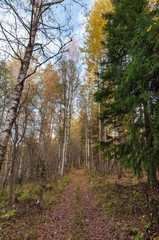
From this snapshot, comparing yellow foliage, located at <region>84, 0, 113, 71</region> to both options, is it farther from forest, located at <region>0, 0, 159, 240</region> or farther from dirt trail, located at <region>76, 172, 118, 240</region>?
dirt trail, located at <region>76, 172, 118, 240</region>

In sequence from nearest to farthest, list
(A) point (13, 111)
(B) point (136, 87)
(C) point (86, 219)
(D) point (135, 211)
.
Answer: (A) point (13, 111) < (D) point (135, 211) < (B) point (136, 87) < (C) point (86, 219)

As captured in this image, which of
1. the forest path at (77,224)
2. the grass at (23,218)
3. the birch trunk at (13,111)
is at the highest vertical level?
the birch trunk at (13,111)

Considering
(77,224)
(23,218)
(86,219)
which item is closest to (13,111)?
(23,218)

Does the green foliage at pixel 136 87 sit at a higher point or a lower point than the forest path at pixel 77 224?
higher

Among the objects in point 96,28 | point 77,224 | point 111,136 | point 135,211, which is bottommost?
point 77,224

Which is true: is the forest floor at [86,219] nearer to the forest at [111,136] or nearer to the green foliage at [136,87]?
the forest at [111,136]

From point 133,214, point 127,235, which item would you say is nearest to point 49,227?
point 127,235

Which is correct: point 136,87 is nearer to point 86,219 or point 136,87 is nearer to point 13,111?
point 13,111

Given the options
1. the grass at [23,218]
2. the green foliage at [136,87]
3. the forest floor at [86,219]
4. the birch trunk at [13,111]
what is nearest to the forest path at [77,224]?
the forest floor at [86,219]

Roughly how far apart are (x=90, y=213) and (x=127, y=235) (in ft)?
6.80

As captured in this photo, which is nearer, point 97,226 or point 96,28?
point 97,226

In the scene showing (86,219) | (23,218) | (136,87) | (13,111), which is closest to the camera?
(13,111)

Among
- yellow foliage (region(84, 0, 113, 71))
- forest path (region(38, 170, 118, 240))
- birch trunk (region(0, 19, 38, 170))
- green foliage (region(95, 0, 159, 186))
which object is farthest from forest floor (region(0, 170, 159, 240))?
yellow foliage (region(84, 0, 113, 71))

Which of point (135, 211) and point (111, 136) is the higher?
point (111, 136)
